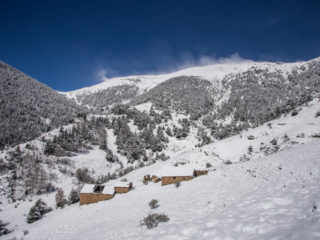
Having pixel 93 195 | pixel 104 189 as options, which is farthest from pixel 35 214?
pixel 104 189

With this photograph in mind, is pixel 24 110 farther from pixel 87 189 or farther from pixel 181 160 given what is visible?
pixel 181 160

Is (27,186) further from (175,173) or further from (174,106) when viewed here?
(174,106)

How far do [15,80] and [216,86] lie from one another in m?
177

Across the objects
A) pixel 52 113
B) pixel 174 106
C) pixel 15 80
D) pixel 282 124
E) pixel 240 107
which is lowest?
pixel 282 124

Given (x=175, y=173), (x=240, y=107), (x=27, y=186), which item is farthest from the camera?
(x=240, y=107)

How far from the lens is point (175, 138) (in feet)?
272

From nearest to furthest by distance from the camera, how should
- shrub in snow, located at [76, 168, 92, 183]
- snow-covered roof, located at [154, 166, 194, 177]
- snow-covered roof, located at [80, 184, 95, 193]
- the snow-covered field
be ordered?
the snow-covered field → snow-covered roof, located at [154, 166, 194, 177] → snow-covered roof, located at [80, 184, 95, 193] → shrub in snow, located at [76, 168, 92, 183]

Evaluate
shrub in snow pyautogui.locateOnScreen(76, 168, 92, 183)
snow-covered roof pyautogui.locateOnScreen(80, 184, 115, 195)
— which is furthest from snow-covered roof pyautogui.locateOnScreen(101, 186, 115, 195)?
shrub in snow pyautogui.locateOnScreen(76, 168, 92, 183)

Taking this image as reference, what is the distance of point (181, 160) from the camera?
34625 millimetres

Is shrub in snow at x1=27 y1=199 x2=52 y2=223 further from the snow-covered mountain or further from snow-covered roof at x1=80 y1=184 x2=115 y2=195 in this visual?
Answer: snow-covered roof at x1=80 y1=184 x2=115 y2=195

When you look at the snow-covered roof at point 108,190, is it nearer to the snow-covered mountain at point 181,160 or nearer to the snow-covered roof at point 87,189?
the snow-covered mountain at point 181,160

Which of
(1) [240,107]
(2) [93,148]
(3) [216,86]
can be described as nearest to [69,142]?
(2) [93,148]

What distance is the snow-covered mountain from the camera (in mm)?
6176

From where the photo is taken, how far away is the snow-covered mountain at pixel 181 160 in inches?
243
